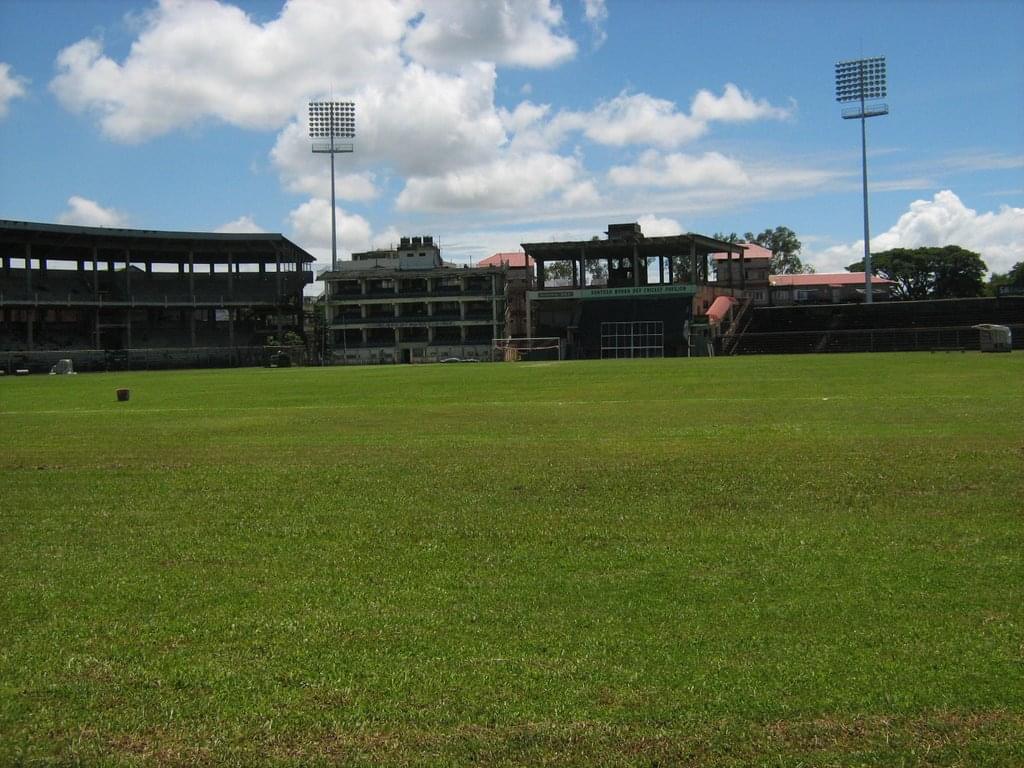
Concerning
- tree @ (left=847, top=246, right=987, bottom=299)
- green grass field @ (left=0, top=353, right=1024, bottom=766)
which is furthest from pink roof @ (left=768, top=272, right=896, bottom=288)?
green grass field @ (left=0, top=353, right=1024, bottom=766)

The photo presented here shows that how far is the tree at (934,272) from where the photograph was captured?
120 metres

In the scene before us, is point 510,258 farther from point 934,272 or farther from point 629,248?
point 934,272

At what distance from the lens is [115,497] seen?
11.6 m

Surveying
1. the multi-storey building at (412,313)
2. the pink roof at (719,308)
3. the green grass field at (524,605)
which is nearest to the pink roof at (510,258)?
the multi-storey building at (412,313)

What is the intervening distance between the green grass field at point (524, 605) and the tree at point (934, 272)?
118470mm

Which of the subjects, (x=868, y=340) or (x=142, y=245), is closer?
(x=868, y=340)

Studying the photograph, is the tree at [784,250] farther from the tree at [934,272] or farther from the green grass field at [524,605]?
the green grass field at [524,605]

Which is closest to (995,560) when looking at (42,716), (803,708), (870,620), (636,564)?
(870,620)

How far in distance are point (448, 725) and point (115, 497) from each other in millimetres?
8107

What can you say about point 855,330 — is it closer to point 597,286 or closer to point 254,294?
point 597,286

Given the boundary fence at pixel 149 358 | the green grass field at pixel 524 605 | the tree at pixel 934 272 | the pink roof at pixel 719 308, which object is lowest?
the green grass field at pixel 524 605

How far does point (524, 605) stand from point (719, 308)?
85.6 meters

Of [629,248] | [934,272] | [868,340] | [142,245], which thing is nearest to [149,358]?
[142,245]

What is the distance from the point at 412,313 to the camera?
103 meters
